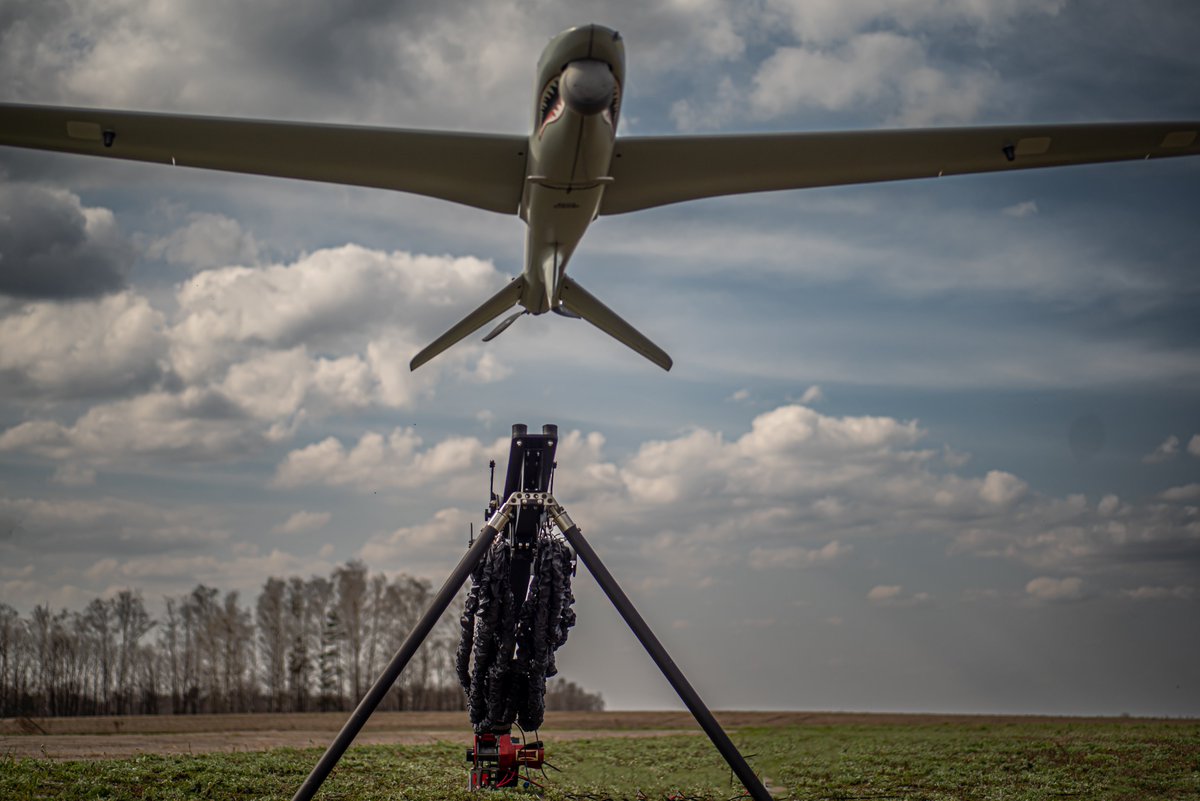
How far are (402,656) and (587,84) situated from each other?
6434 mm

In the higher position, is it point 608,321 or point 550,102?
point 550,102

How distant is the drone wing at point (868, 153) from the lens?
1099 centimetres

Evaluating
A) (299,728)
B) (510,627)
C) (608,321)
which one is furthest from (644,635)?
(299,728)

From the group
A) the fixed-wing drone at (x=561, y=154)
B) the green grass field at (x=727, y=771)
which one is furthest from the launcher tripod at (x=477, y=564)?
the green grass field at (x=727, y=771)

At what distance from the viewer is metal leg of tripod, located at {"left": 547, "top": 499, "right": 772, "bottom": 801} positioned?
10641 mm

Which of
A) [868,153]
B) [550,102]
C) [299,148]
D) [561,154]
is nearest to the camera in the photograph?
[550,102]

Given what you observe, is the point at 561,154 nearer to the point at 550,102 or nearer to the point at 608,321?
the point at 550,102

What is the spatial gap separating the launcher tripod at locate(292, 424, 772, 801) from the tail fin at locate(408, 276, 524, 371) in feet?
10.2

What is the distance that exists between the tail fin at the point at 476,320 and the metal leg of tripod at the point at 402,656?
3.78 m

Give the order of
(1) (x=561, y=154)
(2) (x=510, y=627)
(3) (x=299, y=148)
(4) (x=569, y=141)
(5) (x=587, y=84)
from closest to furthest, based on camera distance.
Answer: (5) (x=587, y=84) → (4) (x=569, y=141) → (1) (x=561, y=154) → (3) (x=299, y=148) → (2) (x=510, y=627)


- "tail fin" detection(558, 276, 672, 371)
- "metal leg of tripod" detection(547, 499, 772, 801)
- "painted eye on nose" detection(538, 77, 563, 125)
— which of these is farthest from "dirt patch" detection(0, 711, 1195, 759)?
"painted eye on nose" detection(538, 77, 563, 125)

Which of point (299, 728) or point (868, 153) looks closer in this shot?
point (868, 153)

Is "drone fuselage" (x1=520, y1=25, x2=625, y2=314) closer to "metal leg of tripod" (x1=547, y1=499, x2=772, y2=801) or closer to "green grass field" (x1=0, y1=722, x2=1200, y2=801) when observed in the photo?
"metal leg of tripod" (x1=547, y1=499, x2=772, y2=801)

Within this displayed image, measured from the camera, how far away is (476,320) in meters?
13.7
